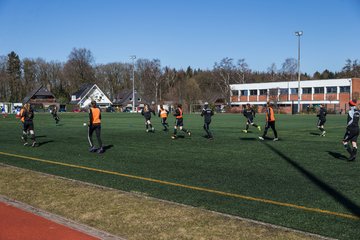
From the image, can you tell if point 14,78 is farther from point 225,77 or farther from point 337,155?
point 337,155

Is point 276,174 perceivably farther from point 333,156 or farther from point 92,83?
point 92,83

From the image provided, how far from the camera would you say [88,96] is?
105312 millimetres

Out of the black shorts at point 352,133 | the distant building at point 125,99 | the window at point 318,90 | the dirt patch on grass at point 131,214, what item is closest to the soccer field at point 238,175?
the dirt patch on grass at point 131,214

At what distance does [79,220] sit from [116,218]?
563 mm

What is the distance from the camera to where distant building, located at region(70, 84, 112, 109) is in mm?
105312

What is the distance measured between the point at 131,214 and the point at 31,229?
1.47 metres

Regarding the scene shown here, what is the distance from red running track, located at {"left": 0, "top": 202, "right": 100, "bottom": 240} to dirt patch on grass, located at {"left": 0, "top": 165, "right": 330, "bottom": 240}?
0.39m

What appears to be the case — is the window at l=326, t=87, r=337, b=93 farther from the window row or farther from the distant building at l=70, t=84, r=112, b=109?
the distant building at l=70, t=84, r=112, b=109

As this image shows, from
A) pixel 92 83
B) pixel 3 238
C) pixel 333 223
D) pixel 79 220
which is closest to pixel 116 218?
pixel 79 220

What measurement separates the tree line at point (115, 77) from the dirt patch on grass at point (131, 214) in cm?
9036

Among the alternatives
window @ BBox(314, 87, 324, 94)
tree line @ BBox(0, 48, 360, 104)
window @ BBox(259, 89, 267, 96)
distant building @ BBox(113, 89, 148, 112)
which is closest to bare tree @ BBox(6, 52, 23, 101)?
tree line @ BBox(0, 48, 360, 104)

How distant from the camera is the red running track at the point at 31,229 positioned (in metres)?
5.57

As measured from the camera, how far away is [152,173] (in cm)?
1044

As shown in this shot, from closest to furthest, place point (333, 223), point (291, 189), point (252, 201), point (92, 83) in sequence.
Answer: point (333, 223)
point (252, 201)
point (291, 189)
point (92, 83)
